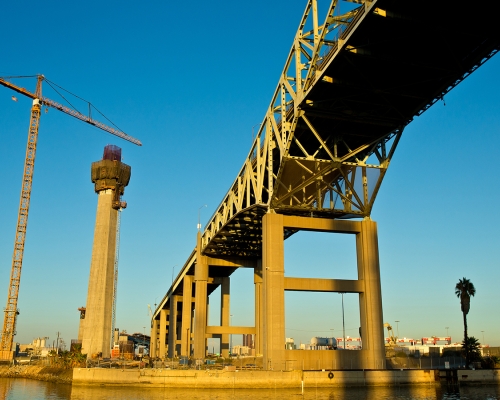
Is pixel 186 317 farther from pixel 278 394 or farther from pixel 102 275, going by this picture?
pixel 278 394

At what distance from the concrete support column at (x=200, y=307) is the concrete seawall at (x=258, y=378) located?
1009 inches

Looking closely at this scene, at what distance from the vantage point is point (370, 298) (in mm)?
54125

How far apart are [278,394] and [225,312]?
172ft

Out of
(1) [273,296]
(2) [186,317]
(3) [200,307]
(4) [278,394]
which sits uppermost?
(3) [200,307]

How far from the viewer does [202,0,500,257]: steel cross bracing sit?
35.5 metres

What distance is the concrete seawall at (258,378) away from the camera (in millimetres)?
50125

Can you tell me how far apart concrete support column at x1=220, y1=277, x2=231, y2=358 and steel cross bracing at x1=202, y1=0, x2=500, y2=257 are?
3152cm

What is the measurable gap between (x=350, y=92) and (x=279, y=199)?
47.6ft

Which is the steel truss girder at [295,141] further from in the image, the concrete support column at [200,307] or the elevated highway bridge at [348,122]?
the concrete support column at [200,307]

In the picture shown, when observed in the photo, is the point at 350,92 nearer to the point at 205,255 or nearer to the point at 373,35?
the point at 373,35

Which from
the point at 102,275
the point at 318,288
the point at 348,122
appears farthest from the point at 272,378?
the point at 102,275

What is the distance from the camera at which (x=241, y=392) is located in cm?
4966

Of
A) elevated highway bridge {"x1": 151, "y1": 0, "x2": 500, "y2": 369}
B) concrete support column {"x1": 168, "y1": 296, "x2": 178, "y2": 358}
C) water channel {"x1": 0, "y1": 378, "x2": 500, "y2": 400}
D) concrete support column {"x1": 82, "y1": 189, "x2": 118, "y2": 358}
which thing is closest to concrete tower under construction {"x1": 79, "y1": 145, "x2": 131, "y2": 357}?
concrete support column {"x1": 82, "y1": 189, "x2": 118, "y2": 358}

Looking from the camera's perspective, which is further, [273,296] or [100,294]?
[100,294]
